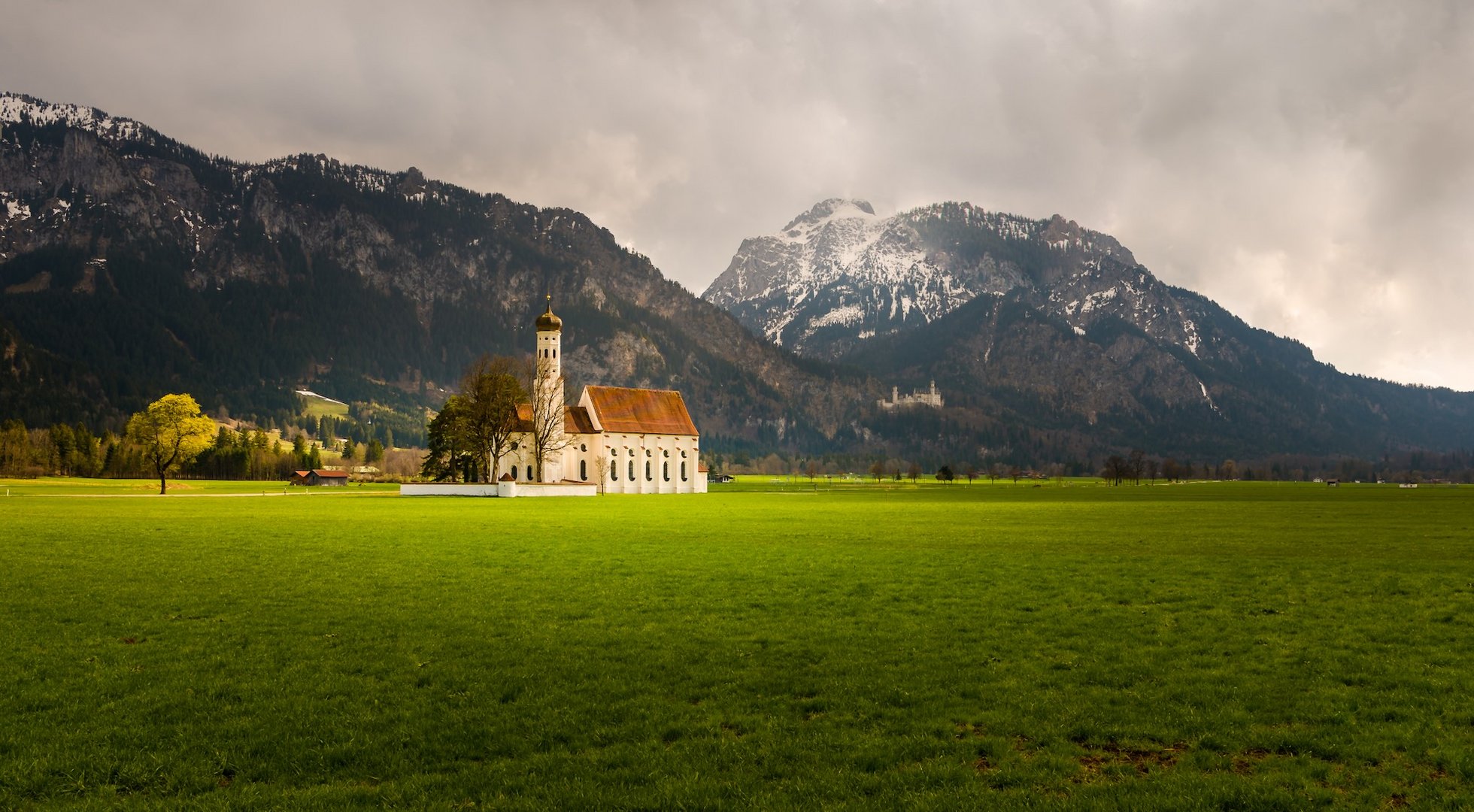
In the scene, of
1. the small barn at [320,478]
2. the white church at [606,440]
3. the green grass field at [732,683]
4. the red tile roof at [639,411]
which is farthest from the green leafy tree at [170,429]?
the green grass field at [732,683]

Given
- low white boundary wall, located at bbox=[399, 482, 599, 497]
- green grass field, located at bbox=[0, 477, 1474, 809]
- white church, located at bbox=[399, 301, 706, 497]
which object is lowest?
green grass field, located at bbox=[0, 477, 1474, 809]

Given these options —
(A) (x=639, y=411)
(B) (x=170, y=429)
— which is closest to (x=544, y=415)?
(A) (x=639, y=411)

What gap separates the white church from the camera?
351 ft

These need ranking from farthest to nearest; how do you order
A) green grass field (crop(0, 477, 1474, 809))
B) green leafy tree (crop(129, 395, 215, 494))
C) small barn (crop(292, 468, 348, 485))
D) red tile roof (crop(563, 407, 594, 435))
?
small barn (crop(292, 468, 348, 485)) < red tile roof (crop(563, 407, 594, 435)) < green leafy tree (crop(129, 395, 215, 494)) < green grass field (crop(0, 477, 1474, 809))

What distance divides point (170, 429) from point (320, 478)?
7299cm

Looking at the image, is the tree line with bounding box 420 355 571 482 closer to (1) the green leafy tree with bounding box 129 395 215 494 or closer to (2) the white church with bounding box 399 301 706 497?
(2) the white church with bounding box 399 301 706 497

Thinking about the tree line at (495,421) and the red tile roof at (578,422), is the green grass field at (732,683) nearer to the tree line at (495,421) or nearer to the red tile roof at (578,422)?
the tree line at (495,421)

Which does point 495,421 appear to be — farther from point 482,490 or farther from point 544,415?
point 544,415

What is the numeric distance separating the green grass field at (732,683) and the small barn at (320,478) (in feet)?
448

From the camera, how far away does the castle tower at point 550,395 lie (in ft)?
341

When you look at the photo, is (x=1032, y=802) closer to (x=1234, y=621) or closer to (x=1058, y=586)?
(x=1234, y=621)

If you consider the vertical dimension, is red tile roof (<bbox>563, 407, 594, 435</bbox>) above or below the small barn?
above

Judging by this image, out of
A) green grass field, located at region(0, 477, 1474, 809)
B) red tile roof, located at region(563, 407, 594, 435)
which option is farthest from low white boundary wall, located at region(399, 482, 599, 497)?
green grass field, located at region(0, 477, 1474, 809)

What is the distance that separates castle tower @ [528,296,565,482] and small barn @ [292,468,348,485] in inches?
2358
